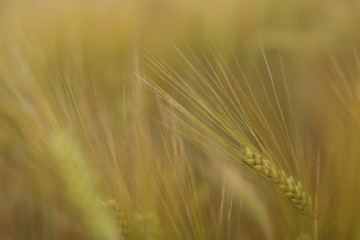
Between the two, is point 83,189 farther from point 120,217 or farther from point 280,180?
point 280,180

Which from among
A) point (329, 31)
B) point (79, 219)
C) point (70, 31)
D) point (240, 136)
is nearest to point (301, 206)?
point (240, 136)

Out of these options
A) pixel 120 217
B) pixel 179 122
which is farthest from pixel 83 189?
pixel 179 122

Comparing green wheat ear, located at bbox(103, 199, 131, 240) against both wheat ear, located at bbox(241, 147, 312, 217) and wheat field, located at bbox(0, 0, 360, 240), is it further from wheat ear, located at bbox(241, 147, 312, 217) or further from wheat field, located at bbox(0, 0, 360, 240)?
wheat ear, located at bbox(241, 147, 312, 217)

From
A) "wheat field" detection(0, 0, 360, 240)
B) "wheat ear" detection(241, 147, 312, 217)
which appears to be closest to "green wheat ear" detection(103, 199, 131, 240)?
"wheat field" detection(0, 0, 360, 240)

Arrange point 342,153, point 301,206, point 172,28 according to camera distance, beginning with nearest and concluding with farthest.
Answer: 1. point 301,206
2. point 342,153
3. point 172,28

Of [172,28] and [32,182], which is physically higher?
[172,28]

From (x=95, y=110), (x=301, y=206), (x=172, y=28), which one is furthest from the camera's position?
(x=172, y=28)

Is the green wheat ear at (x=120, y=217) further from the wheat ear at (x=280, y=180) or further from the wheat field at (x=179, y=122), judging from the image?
the wheat ear at (x=280, y=180)

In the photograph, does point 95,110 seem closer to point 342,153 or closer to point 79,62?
point 79,62
